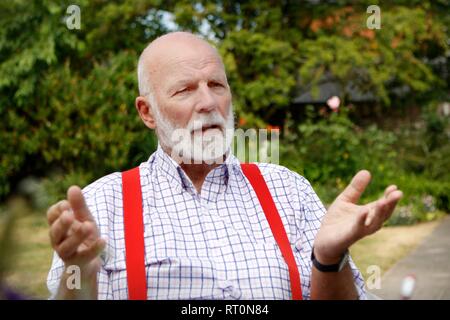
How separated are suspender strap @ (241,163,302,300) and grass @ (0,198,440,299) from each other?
0.60m

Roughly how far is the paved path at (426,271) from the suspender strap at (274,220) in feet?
8.48

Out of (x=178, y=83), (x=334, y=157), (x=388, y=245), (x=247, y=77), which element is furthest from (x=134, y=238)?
(x=247, y=77)

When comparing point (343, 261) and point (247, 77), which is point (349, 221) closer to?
point (343, 261)

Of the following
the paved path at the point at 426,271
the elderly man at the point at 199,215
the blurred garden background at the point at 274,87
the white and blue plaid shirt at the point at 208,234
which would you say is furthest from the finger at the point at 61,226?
the blurred garden background at the point at 274,87

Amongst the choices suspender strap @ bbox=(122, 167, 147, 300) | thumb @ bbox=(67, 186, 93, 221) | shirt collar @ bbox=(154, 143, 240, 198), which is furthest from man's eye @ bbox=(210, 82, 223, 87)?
thumb @ bbox=(67, 186, 93, 221)

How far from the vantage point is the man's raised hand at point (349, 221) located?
1.10m

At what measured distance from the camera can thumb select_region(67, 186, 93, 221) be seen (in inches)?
42.3

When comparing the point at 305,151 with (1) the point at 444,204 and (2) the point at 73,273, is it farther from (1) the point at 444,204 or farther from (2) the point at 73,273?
(2) the point at 73,273

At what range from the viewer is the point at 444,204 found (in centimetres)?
848

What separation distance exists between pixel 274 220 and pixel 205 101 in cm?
38

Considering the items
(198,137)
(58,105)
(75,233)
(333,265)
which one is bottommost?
(333,265)

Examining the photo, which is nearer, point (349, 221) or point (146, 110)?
point (349, 221)

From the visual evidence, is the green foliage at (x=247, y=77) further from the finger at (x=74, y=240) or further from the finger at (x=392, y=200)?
the finger at (x=392, y=200)

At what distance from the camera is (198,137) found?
1.69 m
